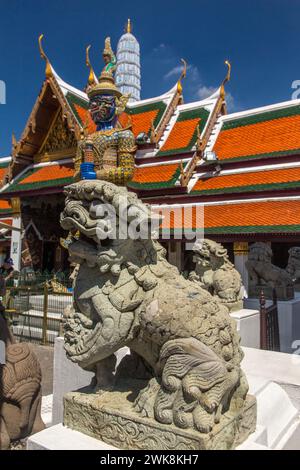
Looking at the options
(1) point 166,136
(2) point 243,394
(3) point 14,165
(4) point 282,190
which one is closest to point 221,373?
(2) point 243,394

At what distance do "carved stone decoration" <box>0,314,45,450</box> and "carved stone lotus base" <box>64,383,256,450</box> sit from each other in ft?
2.96

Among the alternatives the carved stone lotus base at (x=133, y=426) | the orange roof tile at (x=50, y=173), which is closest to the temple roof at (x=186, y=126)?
the orange roof tile at (x=50, y=173)

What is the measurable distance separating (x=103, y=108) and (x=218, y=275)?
7.03 metres

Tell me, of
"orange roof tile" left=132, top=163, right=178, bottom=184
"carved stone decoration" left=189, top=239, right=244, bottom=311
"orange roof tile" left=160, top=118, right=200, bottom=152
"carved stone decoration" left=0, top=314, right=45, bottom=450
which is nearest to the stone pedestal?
"carved stone decoration" left=0, top=314, right=45, bottom=450

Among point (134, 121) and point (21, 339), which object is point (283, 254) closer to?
point (134, 121)

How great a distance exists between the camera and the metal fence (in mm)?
8039

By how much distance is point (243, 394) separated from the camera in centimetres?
199

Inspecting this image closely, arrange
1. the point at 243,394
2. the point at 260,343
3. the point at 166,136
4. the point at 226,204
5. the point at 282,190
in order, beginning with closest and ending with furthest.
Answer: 1. the point at 243,394
2. the point at 260,343
3. the point at 282,190
4. the point at 226,204
5. the point at 166,136

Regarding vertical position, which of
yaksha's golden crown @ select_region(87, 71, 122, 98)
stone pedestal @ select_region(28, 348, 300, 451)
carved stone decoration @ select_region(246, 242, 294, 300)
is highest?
yaksha's golden crown @ select_region(87, 71, 122, 98)

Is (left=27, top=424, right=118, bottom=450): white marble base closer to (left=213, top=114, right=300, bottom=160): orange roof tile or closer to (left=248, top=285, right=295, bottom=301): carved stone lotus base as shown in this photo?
(left=248, top=285, right=295, bottom=301): carved stone lotus base

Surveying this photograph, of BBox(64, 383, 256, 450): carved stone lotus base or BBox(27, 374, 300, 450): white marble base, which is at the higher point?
BBox(64, 383, 256, 450): carved stone lotus base

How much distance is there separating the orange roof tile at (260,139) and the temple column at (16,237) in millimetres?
7801

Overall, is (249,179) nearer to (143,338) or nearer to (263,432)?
(263,432)

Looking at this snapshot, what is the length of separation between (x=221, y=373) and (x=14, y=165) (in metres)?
14.2
